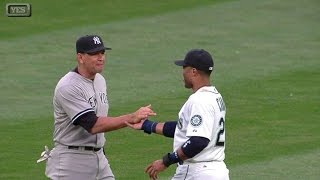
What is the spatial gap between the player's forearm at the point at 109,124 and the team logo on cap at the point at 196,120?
784mm

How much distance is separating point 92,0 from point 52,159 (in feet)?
46.7

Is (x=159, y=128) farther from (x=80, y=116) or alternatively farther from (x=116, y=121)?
(x=80, y=116)

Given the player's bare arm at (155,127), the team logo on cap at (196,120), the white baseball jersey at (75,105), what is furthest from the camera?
the white baseball jersey at (75,105)

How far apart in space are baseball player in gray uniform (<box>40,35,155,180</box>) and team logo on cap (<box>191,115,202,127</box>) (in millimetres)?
1037

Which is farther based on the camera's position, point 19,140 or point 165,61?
point 165,61

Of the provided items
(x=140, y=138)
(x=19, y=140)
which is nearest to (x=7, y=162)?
(x=19, y=140)

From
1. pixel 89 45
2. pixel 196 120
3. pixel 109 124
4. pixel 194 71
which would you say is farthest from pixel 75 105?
pixel 196 120

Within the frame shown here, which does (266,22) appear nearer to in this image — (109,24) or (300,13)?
(300,13)

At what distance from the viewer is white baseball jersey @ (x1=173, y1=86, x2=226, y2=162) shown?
8.87m

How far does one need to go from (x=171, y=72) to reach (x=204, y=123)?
9284mm

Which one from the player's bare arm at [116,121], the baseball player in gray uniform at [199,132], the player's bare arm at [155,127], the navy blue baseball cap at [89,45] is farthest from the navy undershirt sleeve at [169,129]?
the navy blue baseball cap at [89,45]

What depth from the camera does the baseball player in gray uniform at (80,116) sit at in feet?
31.7

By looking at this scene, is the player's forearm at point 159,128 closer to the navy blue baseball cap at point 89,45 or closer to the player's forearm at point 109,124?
the player's forearm at point 109,124

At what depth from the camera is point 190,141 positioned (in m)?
Answer: 8.88
